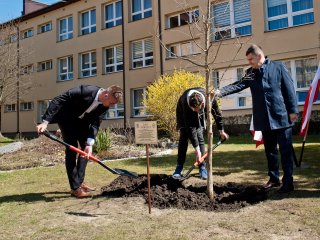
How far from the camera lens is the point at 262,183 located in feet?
20.2

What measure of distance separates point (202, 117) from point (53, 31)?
28.3 m

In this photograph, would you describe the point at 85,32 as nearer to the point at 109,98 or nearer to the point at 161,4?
the point at 161,4

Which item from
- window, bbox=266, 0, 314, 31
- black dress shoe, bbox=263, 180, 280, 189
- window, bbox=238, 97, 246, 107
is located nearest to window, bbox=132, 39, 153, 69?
window, bbox=238, 97, 246, 107

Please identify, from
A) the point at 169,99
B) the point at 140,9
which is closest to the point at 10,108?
the point at 140,9

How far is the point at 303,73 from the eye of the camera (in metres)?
18.5

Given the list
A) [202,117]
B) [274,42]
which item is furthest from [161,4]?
[202,117]

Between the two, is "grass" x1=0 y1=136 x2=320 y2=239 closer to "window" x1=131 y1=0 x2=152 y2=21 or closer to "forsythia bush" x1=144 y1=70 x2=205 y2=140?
"forsythia bush" x1=144 y1=70 x2=205 y2=140

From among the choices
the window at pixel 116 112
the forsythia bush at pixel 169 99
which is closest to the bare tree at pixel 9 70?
the window at pixel 116 112

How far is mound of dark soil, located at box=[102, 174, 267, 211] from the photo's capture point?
493 cm

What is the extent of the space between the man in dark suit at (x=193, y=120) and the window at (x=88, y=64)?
2287 cm

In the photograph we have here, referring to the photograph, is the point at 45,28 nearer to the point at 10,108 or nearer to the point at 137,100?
the point at 10,108

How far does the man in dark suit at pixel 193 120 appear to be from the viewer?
251 inches

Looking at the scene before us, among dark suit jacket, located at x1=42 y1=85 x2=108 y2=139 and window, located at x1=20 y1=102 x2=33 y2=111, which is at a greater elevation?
window, located at x1=20 y1=102 x2=33 y2=111

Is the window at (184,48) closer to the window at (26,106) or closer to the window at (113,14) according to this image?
the window at (113,14)
